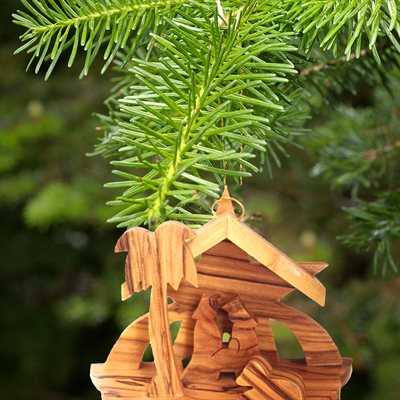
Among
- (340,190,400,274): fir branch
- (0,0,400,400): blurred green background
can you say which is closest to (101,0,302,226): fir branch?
(340,190,400,274): fir branch

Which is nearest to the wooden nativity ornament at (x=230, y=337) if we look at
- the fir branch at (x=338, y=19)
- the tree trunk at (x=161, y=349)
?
the tree trunk at (x=161, y=349)

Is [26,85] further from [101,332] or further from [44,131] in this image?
[101,332]

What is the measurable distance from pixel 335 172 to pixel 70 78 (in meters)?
1.28

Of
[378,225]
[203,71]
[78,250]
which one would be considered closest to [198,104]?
[203,71]

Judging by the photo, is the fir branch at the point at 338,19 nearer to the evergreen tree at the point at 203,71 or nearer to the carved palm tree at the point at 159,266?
the evergreen tree at the point at 203,71

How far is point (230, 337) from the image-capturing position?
0.47 meters

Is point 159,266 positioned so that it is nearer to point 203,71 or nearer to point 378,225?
point 203,71

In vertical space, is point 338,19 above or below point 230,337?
above

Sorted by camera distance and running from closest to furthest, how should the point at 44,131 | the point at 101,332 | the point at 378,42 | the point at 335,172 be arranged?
the point at 378,42, the point at 335,172, the point at 44,131, the point at 101,332

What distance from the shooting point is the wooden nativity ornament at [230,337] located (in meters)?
0.42

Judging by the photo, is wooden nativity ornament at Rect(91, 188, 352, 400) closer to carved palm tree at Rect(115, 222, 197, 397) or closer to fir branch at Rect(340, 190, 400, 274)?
carved palm tree at Rect(115, 222, 197, 397)

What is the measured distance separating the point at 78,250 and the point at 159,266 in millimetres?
1669

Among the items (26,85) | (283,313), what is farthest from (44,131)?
(283,313)

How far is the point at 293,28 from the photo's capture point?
17.2 inches
